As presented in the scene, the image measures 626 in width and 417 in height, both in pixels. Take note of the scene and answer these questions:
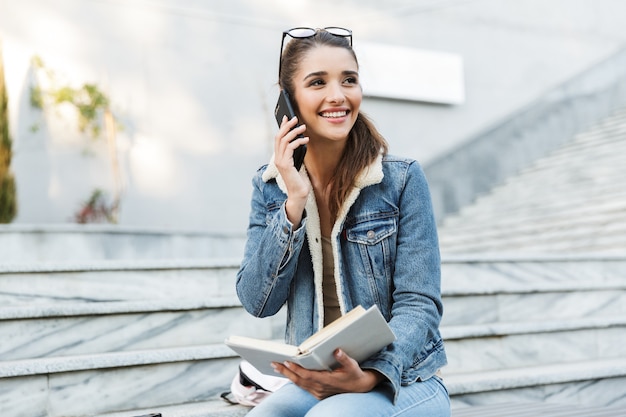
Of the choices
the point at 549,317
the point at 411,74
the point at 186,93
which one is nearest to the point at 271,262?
the point at 549,317

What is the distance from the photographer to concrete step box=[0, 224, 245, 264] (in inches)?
197

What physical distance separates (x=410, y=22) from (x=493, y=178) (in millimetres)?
1961

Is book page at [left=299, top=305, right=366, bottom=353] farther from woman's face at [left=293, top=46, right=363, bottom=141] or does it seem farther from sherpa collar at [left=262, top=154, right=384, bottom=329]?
woman's face at [left=293, top=46, right=363, bottom=141]

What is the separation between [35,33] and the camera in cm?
687

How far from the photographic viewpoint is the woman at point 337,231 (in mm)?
2115

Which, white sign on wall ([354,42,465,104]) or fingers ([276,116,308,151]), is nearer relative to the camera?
fingers ([276,116,308,151])

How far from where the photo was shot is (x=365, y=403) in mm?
1918

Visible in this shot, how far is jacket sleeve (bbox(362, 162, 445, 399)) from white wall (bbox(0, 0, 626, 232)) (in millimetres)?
5233

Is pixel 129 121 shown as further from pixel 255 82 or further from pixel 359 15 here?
pixel 359 15

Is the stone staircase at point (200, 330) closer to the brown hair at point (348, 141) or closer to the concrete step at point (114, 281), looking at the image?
the concrete step at point (114, 281)

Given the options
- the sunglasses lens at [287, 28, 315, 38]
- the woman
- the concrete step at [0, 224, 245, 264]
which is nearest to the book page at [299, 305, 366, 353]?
the woman

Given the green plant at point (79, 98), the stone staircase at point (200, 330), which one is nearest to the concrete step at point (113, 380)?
the stone staircase at point (200, 330)

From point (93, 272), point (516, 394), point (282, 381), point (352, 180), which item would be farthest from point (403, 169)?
point (93, 272)

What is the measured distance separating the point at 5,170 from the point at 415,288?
517 cm
